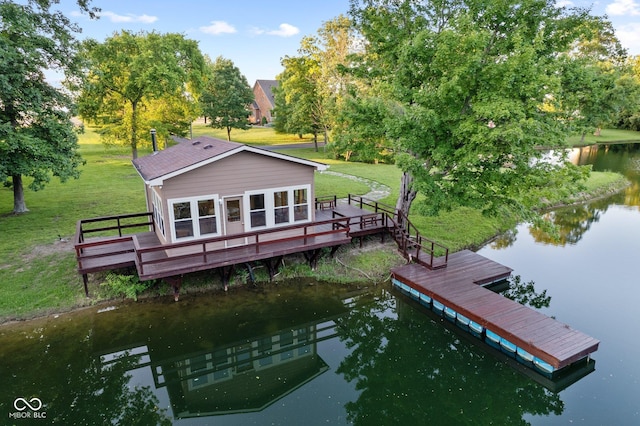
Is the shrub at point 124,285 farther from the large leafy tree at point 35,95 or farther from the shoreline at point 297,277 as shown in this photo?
the large leafy tree at point 35,95

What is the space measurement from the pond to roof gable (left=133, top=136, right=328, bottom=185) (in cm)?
429

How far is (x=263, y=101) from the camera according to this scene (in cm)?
7106

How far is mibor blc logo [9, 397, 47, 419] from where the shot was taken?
8.22m

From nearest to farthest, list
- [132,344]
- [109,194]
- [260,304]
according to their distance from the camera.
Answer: [132,344], [260,304], [109,194]

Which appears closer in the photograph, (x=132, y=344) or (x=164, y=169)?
(x=132, y=344)

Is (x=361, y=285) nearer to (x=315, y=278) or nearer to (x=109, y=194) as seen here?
(x=315, y=278)

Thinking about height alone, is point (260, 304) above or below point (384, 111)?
below

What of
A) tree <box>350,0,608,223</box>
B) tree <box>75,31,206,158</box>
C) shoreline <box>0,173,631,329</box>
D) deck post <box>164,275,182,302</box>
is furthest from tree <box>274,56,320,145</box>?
deck post <box>164,275,182,302</box>

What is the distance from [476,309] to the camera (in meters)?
11.5

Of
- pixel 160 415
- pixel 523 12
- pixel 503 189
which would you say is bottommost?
pixel 160 415

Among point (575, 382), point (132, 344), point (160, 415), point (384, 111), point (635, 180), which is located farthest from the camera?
point (635, 180)

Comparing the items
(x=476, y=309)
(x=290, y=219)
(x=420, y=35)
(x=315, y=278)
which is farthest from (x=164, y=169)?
(x=476, y=309)

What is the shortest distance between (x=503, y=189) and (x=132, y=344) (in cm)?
1291

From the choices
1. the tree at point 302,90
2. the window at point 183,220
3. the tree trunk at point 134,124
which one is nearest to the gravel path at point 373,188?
Answer: the tree at point 302,90
